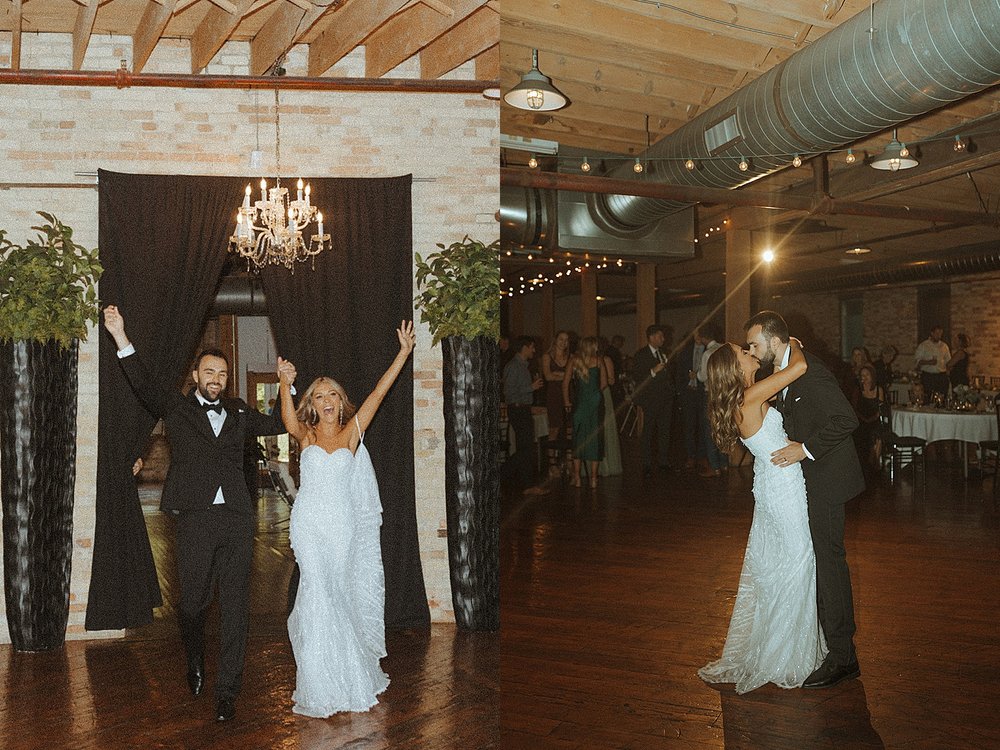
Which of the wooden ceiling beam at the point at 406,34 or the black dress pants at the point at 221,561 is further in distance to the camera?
the wooden ceiling beam at the point at 406,34

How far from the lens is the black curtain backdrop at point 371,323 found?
4.11m

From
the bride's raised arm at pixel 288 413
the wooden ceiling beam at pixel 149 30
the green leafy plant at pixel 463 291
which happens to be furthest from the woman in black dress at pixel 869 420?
the wooden ceiling beam at pixel 149 30

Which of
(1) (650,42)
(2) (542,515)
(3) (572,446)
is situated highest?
(1) (650,42)

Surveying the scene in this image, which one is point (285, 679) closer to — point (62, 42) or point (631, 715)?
point (631, 715)

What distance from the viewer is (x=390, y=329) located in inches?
164

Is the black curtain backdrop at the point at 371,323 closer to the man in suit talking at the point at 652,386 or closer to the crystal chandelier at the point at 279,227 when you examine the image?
the crystal chandelier at the point at 279,227

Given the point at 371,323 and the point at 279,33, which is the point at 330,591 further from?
the point at 279,33

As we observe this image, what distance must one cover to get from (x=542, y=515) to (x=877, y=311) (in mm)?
560

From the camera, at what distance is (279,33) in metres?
3.93

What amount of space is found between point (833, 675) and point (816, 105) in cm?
82

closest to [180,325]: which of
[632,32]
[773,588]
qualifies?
[773,588]

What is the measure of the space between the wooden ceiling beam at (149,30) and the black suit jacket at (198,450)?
4.89 feet

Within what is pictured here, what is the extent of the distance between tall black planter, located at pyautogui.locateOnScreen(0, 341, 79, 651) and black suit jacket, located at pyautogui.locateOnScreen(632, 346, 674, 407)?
350 cm

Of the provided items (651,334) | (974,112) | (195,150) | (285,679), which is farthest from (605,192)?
(195,150)
